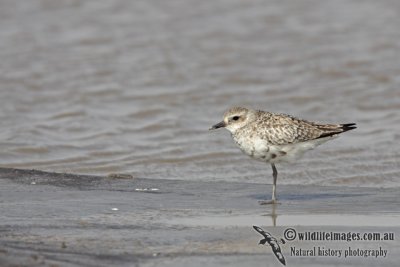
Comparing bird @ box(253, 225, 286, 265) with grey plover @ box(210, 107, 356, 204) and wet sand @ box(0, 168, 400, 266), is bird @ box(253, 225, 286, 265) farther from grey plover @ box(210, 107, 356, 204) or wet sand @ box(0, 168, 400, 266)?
grey plover @ box(210, 107, 356, 204)

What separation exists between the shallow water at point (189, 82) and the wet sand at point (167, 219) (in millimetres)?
1020

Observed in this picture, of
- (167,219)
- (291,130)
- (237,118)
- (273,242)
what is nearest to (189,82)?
(237,118)

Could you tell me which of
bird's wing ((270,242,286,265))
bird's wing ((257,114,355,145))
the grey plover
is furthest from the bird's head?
bird's wing ((270,242,286,265))

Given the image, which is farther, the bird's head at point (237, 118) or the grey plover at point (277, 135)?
the bird's head at point (237, 118)

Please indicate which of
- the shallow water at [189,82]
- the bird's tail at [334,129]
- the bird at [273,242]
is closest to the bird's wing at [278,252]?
the bird at [273,242]

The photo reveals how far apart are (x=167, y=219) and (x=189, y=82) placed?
6676 millimetres

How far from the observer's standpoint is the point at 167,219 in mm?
7719

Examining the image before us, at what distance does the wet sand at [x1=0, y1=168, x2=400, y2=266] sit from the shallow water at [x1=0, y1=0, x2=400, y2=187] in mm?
1020

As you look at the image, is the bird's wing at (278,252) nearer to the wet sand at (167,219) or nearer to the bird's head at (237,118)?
the wet sand at (167,219)

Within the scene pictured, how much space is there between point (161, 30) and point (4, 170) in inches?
323

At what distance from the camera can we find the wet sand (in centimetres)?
652

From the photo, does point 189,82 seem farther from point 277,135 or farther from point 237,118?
point 277,135

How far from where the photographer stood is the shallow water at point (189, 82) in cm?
1085

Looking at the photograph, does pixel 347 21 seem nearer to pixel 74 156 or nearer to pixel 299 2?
pixel 299 2
